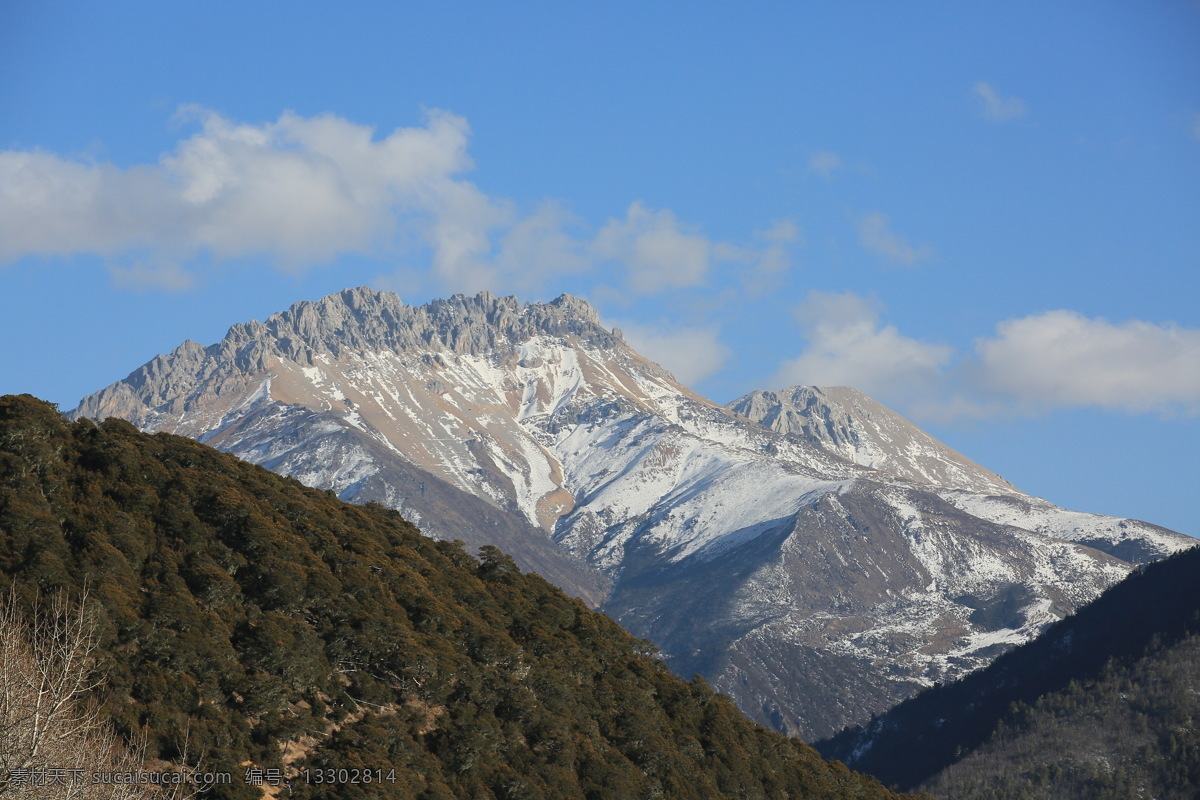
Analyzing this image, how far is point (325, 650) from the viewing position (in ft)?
314

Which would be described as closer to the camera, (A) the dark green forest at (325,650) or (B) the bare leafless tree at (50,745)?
(B) the bare leafless tree at (50,745)

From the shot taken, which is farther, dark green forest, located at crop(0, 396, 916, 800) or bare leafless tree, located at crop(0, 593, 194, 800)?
dark green forest, located at crop(0, 396, 916, 800)

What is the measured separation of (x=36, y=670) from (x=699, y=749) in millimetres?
75032

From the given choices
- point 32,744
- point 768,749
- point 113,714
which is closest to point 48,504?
point 113,714

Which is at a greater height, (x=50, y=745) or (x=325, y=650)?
(x=325, y=650)

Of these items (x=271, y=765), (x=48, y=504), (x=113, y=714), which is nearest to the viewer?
(x=113, y=714)

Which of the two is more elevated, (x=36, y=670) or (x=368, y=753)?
(x=36, y=670)

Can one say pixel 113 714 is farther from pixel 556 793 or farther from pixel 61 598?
pixel 556 793

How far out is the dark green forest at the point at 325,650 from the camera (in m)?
81.6

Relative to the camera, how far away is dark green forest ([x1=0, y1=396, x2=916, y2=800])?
81625 millimetres

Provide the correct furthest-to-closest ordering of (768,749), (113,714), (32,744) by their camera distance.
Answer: (768,749) → (113,714) → (32,744)

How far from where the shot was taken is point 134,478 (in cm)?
10725

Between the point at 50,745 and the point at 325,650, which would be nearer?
the point at 50,745

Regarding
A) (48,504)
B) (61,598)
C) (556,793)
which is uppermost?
(48,504)
